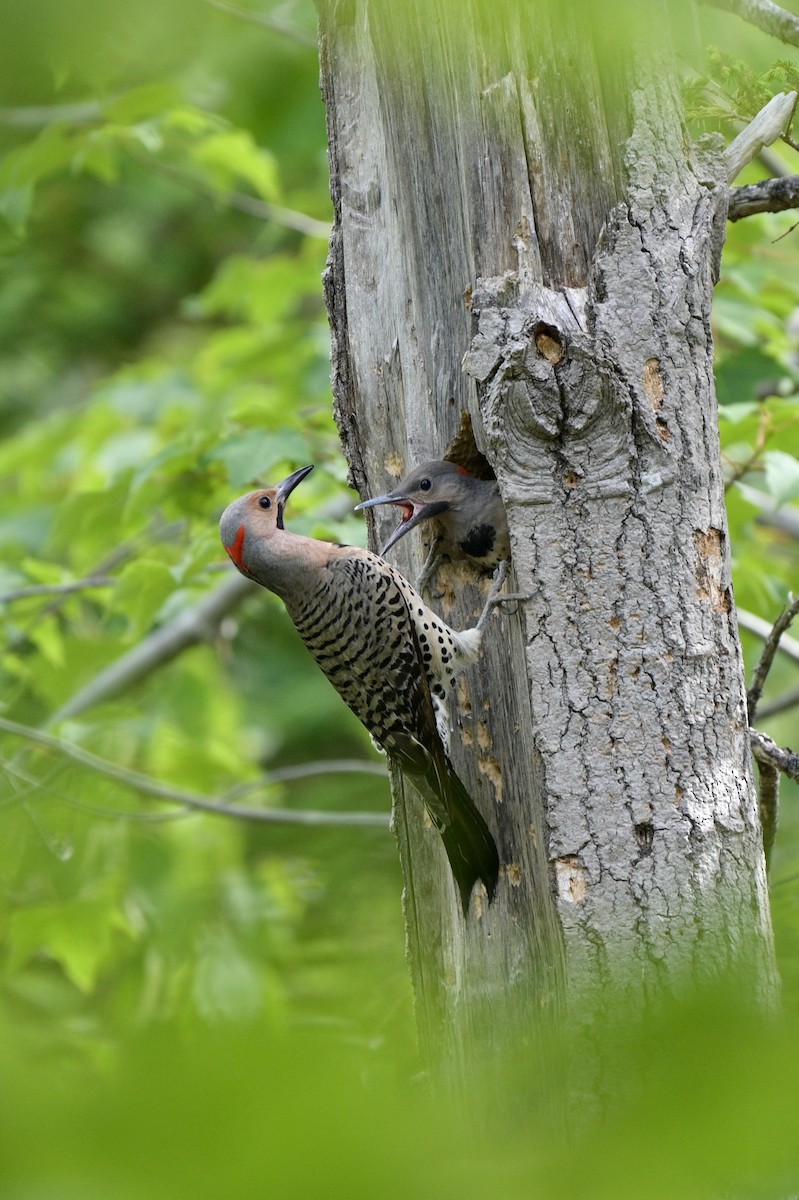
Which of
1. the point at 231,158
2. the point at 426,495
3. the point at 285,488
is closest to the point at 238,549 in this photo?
the point at 285,488

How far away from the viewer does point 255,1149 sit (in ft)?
1.11

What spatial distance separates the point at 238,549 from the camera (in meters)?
3.19

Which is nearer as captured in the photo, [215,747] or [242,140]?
[242,140]

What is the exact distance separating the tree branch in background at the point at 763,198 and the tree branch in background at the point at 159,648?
2882 millimetres

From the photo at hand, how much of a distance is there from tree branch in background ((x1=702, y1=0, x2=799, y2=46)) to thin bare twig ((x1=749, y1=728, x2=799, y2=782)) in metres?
1.33

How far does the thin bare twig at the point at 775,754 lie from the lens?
7.84ft

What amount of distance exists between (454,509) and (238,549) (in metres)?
0.71

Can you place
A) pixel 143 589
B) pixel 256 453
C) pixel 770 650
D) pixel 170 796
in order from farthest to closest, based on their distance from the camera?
pixel 170 796
pixel 143 589
pixel 256 453
pixel 770 650

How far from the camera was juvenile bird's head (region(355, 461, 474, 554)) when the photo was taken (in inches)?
106

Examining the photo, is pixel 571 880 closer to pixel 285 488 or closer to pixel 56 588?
pixel 285 488

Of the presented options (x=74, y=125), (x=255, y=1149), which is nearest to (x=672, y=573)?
(x=255, y=1149)

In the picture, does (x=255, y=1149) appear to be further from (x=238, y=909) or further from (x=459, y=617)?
(x=238, y=909)

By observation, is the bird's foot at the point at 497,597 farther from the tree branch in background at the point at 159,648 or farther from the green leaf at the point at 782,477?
the tree branch in background at the point at 159,648

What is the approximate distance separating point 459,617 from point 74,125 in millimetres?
2500
